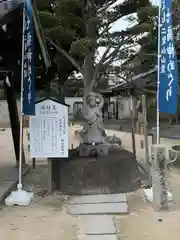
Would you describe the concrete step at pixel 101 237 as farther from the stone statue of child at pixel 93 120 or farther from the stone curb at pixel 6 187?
the stone statue of child at pixel 93 120

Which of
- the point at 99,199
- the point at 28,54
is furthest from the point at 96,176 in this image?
the point at 28,54

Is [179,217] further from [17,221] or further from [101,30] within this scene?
[101,30]

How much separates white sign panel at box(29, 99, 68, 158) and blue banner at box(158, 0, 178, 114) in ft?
6.03

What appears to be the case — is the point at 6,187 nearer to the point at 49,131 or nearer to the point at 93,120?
the point at 49,131

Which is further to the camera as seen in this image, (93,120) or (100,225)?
(93,120)

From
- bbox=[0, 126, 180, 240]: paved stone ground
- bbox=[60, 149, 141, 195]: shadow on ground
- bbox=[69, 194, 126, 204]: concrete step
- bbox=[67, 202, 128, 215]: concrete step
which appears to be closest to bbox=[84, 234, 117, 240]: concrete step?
bbox=[0, 126, 180, 240]: paved stone ground

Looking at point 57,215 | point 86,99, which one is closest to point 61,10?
point 86,99

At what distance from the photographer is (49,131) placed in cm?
786

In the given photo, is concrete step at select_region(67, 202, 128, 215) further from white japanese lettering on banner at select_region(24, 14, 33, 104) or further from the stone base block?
white japanese lettering on banner at select_region(24, 14, 33, 104)

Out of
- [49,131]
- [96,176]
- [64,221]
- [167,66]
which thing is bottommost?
[64,221]

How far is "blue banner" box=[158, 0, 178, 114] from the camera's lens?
7242mm

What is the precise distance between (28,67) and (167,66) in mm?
2561

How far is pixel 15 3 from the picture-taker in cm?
763

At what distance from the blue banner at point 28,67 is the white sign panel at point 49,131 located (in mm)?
249
